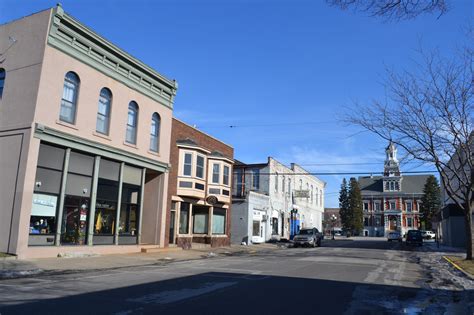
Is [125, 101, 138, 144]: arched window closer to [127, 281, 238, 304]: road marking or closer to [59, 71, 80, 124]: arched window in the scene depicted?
[59, 71, 80, 124]: arched window

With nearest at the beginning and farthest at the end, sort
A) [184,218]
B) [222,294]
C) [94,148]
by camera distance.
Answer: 1. [222,294]
2. [94,148]
3. [184,218]

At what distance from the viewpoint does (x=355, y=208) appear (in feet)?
325

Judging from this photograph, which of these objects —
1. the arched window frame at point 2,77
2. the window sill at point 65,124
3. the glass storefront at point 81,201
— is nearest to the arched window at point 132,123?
the glass storefront at point 81,201

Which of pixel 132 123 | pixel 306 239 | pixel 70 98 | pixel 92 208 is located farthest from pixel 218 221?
pixel 70 98

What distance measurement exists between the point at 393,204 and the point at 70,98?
98.6 m

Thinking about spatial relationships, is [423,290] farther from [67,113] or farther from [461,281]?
[67,113]

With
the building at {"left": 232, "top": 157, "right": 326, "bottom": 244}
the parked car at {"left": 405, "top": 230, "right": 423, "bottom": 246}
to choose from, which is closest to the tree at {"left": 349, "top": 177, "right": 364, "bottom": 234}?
the building at {"left": 232, "top": 157, "right": 326, "bottom": 244}

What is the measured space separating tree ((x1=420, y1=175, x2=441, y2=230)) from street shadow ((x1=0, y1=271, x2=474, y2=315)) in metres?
90.4

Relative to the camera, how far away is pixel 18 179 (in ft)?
57.8

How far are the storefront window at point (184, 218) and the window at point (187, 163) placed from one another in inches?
85.2

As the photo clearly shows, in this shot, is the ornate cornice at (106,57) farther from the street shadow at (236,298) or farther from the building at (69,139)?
the street shadow at (236,298)

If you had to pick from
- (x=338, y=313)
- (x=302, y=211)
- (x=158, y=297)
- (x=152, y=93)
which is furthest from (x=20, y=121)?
(x=302, y=211)

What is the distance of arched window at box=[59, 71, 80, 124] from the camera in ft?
65.2

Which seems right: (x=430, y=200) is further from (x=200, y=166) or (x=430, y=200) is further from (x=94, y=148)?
(x=94, y=148)
